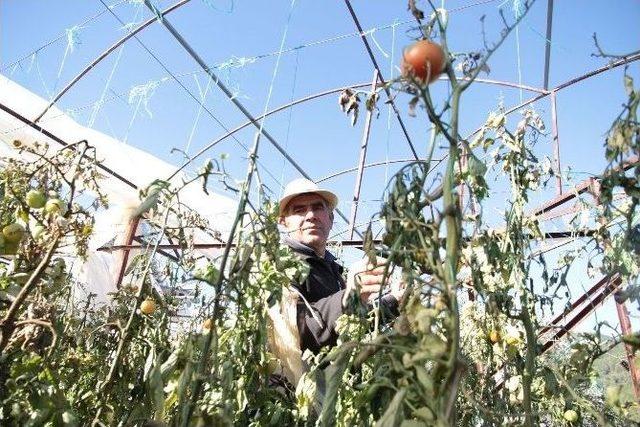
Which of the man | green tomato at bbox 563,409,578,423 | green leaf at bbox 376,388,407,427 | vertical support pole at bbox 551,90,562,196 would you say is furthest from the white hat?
vertical support pole at bbox 551,90,562,196

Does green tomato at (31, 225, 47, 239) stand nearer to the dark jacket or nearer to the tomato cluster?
the tomato cluster

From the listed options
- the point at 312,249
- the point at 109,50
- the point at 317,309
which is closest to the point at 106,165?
the point at 109,50

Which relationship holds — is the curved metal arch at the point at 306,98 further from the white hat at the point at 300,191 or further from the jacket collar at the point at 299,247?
the jacket collar at the point at 299,247

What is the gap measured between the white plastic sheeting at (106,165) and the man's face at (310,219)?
1.77m

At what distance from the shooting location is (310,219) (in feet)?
7.04

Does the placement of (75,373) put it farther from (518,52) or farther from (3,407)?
(518,52)

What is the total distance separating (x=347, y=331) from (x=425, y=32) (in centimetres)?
89

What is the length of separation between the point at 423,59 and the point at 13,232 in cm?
116

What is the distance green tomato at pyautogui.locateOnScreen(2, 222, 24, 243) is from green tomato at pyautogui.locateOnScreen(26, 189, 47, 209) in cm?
9

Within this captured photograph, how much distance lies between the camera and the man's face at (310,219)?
2111 mm

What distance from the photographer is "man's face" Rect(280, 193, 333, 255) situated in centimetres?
211

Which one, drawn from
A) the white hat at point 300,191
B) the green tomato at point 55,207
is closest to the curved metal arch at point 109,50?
the white hat at point 300,191

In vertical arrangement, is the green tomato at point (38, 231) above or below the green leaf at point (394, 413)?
above

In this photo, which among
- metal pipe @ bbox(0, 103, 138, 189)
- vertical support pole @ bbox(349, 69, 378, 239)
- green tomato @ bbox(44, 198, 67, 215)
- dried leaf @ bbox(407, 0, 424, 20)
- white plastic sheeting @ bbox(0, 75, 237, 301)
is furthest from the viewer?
white plastic sheeting @ bbox(0, 75, 237, 301)
